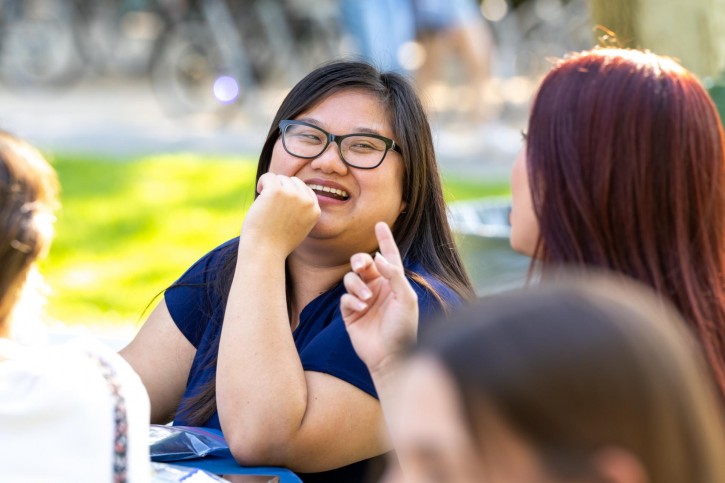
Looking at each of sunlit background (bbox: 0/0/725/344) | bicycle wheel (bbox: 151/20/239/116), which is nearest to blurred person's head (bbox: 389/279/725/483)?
sunlit background (bbox: 0/0/725/344)

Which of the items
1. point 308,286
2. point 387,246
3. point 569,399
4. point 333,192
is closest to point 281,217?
point 333,192

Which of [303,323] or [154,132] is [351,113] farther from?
[154,132]

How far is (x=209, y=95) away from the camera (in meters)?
9.69

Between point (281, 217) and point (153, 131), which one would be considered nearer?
point (281, 217)

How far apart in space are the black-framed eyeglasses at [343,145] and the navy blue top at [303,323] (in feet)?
0.83

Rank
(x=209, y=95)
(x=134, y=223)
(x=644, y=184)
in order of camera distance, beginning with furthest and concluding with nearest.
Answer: (x=209, y=95) → (x=134, y=223) → (x=644, y=184)

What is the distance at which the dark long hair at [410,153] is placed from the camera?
2.51m

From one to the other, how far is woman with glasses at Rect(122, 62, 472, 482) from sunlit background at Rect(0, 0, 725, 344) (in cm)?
63

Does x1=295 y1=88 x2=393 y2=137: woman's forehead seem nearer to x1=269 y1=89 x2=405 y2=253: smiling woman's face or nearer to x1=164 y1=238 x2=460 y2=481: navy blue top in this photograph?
x1=269 y1=89 x2=405 y2=253: smiling woman's face

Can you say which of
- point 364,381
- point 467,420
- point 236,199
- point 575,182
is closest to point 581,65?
point 575,182

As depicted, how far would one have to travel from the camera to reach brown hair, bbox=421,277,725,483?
0.94 meters

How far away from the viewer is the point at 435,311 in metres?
2.22

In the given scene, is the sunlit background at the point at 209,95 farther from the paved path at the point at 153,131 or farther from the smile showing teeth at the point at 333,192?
the smile showing teeth at the point at 333,192

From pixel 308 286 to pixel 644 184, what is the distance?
37.7 inches
